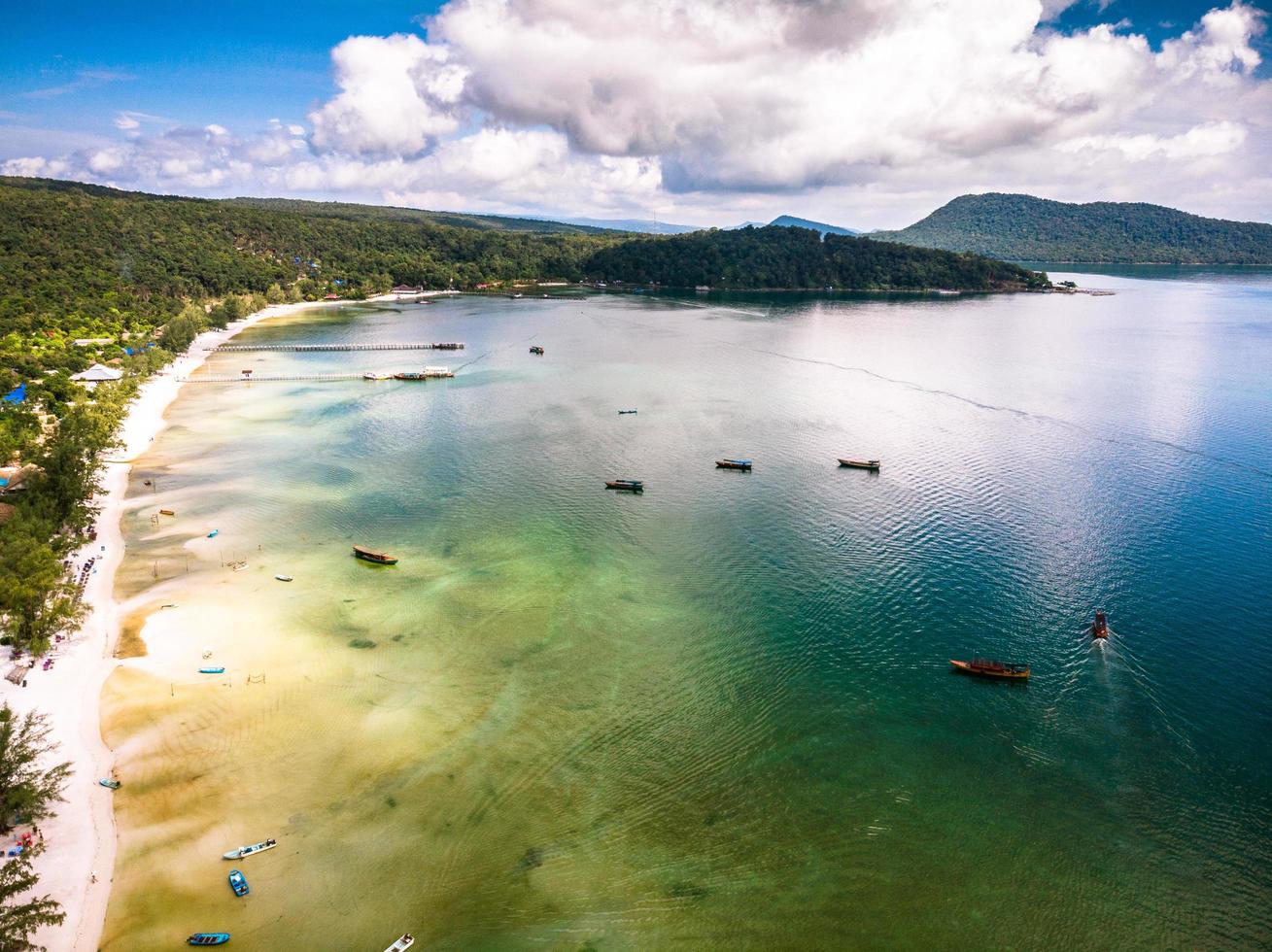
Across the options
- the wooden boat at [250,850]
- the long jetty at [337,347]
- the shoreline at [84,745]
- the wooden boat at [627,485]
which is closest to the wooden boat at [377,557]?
the shoreline at [84,745]

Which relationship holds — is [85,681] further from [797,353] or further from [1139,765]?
[797,353]

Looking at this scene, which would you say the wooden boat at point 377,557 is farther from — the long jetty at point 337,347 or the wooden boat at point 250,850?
the long jetty at point 337,347

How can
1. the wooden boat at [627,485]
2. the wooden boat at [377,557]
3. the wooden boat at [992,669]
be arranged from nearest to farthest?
the wooden boat at [992,669] → the wooden boat at [377,557] → the wooden boat at [627,485]

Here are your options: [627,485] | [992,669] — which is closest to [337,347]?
[627,485]

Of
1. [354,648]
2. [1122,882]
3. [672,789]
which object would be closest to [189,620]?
[354,648]

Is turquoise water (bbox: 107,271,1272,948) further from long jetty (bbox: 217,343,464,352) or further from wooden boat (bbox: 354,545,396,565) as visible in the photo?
long jetty (bbox: 217,343,464,352)

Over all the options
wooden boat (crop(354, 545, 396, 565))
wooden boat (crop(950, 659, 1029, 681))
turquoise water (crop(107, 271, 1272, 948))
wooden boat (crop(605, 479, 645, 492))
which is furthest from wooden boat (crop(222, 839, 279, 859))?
wooden boat (crop(605, 479, 645, 492))

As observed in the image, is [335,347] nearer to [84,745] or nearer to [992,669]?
[84,745]
